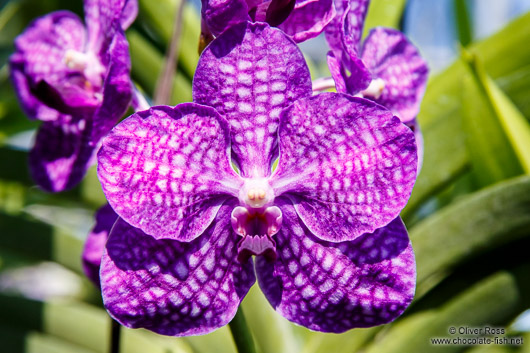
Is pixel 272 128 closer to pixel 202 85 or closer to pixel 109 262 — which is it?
pixel 202 85

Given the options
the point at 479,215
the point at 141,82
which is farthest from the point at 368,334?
the point at 141,82

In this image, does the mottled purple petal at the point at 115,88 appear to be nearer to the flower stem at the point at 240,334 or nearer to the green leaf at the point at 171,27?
the flower stem at the point at 240,334

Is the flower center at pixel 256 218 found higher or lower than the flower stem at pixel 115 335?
higher

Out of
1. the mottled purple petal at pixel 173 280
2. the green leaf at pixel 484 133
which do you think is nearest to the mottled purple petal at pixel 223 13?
the mottled purple petal at pixel 173 280

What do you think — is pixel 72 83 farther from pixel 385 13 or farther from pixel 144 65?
pixel 385 13

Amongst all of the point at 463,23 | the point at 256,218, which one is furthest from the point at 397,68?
the point at 463,23

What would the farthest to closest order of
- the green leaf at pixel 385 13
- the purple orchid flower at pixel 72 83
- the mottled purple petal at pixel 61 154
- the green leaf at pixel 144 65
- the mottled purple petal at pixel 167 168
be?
the green leaf at pixel 144 65 → the green leaf at pixel 385 13 → the mottled purple petal at pixel 61 154 → the purple orchid flower at pixel 72 83 → the mottled purple petal at pixel 167 168
